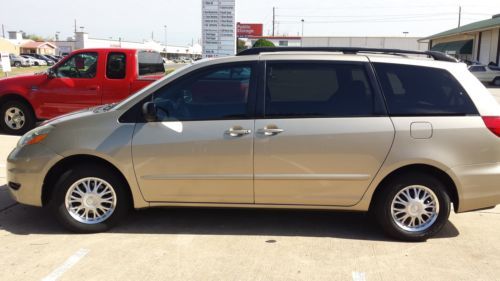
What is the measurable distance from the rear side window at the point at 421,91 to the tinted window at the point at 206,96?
1.28m

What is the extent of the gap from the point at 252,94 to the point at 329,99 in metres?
0.71

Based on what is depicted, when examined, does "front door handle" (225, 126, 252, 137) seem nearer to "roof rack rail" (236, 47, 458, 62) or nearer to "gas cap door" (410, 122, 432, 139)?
"roof rack rail" (236, 47, 458, 62)

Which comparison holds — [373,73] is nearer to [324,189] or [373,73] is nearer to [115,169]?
[324,189]

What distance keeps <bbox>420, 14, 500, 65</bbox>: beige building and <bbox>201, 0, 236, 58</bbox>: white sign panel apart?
24.6m

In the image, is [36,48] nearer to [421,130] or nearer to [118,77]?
[118,77]

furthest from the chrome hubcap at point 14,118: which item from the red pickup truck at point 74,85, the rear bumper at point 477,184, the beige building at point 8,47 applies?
the beige building at point 8,47

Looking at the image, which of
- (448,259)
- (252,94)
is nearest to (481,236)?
(448,259)

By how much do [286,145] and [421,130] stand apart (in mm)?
1206

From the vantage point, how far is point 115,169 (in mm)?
4375

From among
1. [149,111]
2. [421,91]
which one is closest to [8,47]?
[149,111]

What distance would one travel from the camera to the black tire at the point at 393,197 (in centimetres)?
425

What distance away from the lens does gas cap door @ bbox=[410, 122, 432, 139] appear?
416 centimetres

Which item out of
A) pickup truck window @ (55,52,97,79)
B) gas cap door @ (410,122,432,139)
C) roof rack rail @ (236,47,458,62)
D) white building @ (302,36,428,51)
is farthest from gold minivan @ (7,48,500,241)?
white building @ (302,36,428,51)

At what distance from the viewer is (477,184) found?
4.23 m
